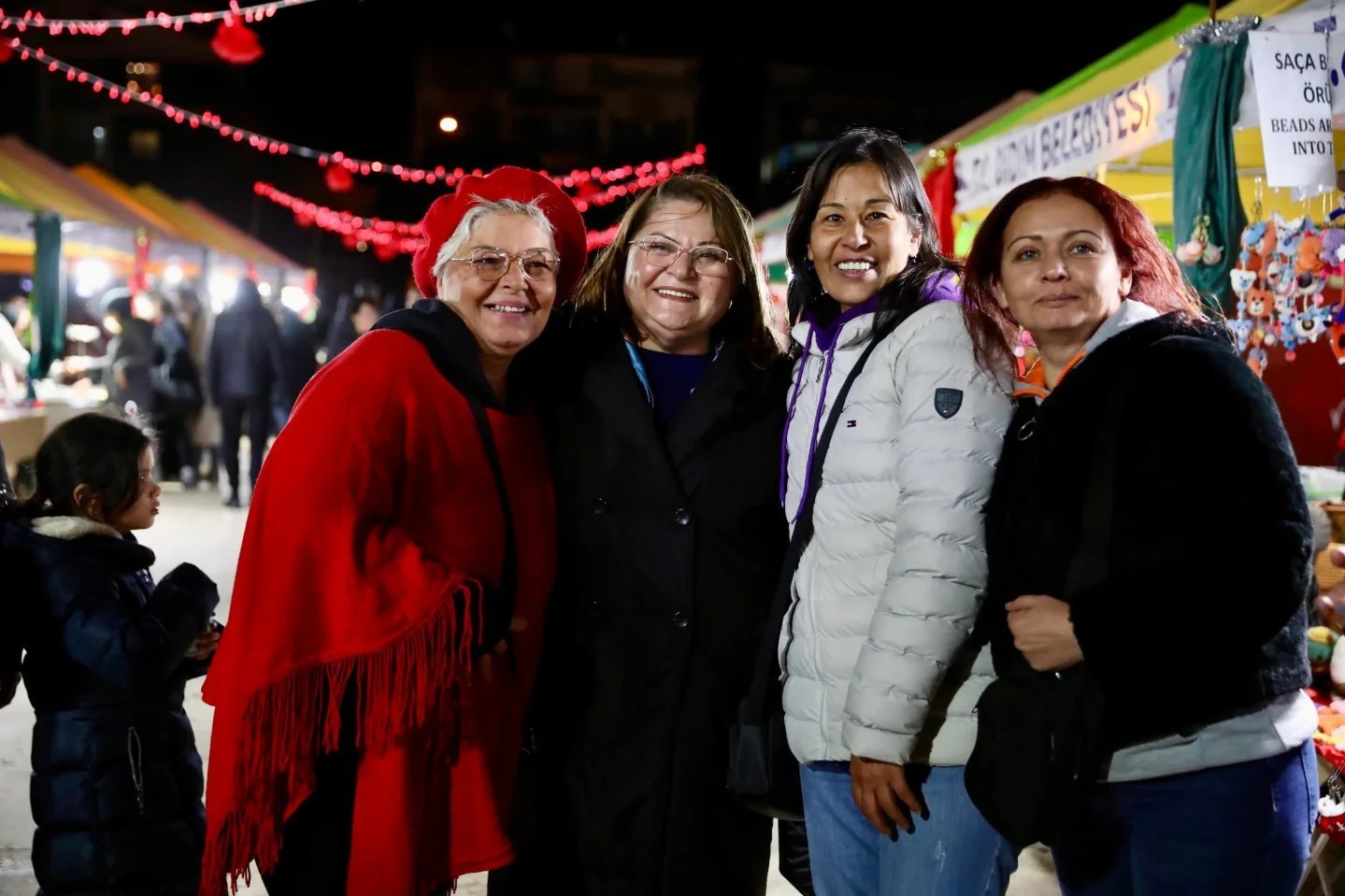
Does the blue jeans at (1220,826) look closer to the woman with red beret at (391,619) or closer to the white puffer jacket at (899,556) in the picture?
the white puffer jacket at (899,556)

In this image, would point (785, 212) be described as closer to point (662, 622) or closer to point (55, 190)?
point (55, 190)

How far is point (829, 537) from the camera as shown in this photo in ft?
6.21

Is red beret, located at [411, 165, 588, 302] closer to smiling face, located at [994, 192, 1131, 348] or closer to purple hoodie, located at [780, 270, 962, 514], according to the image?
purple hoodie, located at [780, 270, 962, 514]

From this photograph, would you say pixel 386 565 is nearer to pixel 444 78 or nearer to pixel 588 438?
pixel 588 438

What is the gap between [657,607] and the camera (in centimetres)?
225

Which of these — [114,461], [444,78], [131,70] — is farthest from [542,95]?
[114,461]

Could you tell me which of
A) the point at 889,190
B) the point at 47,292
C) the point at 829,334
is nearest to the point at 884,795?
the point at 829,334

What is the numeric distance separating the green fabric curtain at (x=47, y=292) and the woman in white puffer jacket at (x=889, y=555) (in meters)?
10.2

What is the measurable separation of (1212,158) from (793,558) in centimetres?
281

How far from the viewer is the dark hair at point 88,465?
8.02 feet

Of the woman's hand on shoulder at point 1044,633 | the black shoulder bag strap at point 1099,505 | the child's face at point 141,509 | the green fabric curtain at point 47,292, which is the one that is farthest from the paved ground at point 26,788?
the green fabric curtain at point 47,292

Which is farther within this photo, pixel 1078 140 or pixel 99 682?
pixel 1078 140

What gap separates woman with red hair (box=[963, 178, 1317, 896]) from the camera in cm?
146

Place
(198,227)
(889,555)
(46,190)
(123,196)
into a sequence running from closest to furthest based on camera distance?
1. (889,555)
2. (46,190)
3. (123,196)
4. (198,227)
